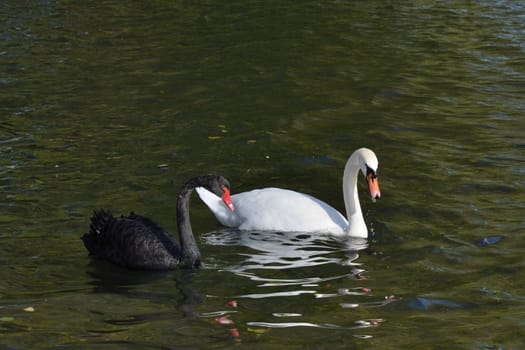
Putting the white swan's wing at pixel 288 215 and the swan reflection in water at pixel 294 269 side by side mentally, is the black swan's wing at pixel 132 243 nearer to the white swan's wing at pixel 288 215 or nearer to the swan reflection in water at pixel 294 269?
the swan reflection in water at pixel 294 269

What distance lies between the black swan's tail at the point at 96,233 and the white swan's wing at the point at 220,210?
162cm

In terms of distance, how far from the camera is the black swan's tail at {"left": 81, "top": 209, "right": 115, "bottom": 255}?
9914 millimetres

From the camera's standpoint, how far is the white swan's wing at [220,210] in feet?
37.1

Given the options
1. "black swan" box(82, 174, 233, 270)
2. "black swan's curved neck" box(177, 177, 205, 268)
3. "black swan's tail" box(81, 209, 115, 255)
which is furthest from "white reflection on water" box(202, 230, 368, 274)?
"black swan's tail" box(81, 209, 115, 255)

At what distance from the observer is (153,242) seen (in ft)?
32.0

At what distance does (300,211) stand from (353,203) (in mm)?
604

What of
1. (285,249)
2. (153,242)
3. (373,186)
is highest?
(373,186)

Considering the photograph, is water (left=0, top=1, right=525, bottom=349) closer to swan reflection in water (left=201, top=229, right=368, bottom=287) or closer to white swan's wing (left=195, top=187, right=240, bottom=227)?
swan reflection in water (left=201, top=229, right=368, bottom=287)

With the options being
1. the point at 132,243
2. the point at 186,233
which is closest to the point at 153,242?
the point at 132,243

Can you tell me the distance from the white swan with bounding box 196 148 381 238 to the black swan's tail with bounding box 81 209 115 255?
5.55 feet

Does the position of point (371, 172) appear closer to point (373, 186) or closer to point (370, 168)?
point (370, 168)

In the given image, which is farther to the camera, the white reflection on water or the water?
the white reflection on water

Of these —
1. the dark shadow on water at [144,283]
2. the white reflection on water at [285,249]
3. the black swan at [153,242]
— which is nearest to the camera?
the dark shadow on water at [144,283]

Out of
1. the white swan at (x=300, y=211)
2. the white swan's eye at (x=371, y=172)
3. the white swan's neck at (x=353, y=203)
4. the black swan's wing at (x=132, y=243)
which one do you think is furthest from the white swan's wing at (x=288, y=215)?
the black swan's wing at (x=132, y=243)
